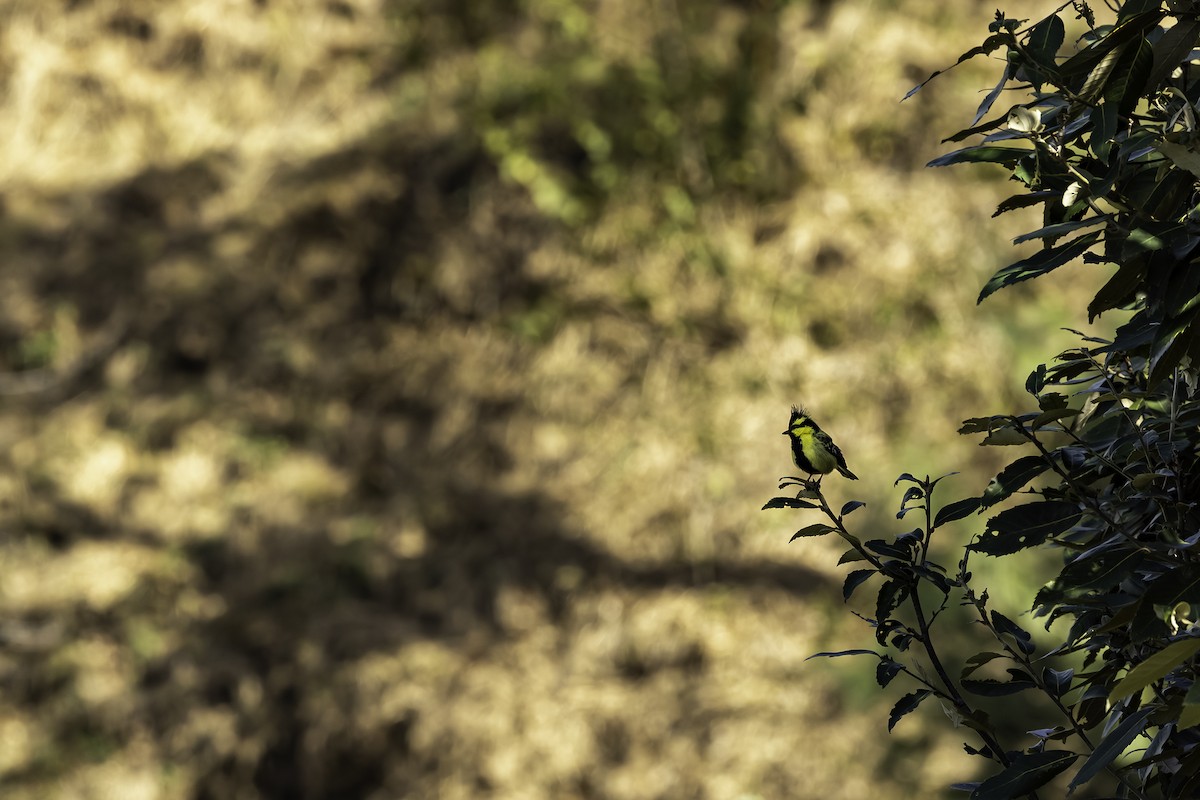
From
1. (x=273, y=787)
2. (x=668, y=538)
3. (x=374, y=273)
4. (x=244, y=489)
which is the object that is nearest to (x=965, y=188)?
(x=668, y=538)

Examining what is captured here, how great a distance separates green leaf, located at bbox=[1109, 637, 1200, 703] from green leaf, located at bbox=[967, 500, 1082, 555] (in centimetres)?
22

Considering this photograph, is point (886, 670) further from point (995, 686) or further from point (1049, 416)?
point (1049, 416)

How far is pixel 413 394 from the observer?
5.80m

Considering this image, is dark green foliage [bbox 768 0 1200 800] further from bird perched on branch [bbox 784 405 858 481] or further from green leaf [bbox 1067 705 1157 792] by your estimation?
bird perched on branch [bbox 784 405 858 481]

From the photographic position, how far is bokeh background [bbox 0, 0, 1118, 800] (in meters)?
4.96

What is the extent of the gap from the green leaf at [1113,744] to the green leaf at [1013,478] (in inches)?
9.3

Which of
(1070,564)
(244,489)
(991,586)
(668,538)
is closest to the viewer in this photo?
(1070,564)

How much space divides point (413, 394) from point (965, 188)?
9.21ft

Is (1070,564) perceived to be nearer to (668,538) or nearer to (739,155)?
(668,538)

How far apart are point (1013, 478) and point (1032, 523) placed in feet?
0.18

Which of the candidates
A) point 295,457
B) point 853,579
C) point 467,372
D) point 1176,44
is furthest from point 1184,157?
point 295,457

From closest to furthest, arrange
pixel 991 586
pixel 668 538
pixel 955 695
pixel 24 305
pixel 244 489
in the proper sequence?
pixel 955 695 < pixel 991 586 < pixel 668 538 < pixel 244 489 < pixel 24 305

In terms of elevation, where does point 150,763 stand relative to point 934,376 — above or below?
below

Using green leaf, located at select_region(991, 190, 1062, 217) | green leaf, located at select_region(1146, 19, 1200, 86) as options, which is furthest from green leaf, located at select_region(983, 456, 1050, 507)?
green leaf, located at select_region(1146, 19, 1200, 86)
